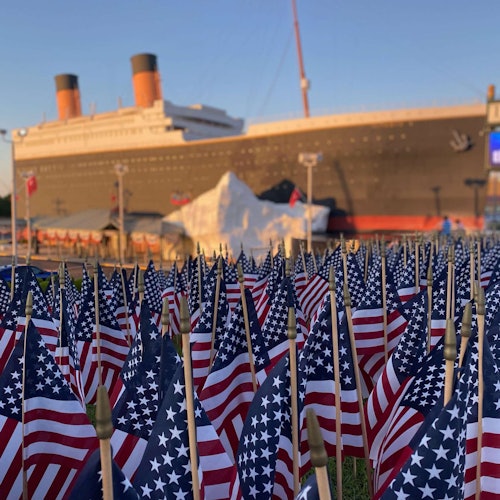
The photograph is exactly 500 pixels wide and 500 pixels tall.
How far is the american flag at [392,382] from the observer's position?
4133 mm

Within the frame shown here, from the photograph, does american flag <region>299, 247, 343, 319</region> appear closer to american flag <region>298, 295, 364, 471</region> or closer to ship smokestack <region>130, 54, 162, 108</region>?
american flag <region>298, 295, 364, 471</region>

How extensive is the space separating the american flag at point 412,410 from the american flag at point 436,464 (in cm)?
86

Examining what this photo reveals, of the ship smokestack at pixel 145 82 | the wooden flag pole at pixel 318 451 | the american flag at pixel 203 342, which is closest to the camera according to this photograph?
the wooden flag pole at pixel 318 451

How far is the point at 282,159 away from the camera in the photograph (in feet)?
105

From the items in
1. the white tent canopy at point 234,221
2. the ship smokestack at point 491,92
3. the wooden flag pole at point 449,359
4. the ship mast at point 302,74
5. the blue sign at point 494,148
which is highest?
the ship mast at point 302,74

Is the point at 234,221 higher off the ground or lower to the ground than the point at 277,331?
higher

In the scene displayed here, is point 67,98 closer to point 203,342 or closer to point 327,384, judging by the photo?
point 203,342

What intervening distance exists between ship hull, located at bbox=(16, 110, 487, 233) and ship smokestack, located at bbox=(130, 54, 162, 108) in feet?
25.2

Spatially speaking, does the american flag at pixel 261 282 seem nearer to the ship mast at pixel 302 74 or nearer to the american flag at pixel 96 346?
the american flag at pixel 96 346

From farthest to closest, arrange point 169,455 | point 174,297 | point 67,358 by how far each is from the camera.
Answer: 1. point 174,297
2. point 67,358
3. point 169,455

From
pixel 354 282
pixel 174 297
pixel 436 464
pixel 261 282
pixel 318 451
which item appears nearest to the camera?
pixel 318 451

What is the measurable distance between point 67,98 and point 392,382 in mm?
50499

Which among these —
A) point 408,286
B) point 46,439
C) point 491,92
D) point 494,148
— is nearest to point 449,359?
point 46,439

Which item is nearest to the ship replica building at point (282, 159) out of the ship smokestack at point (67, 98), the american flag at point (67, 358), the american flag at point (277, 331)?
the ship smokestack at point (67, 98)
